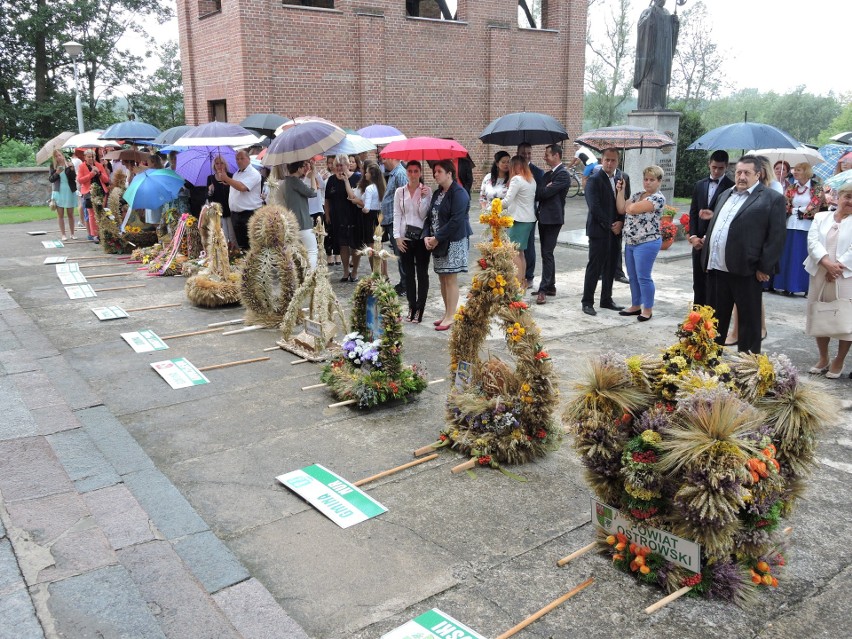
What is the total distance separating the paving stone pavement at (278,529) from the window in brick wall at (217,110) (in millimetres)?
15797

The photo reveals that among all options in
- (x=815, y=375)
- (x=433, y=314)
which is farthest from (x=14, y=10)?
(x=815, y=375)

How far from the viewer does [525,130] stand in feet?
30.7

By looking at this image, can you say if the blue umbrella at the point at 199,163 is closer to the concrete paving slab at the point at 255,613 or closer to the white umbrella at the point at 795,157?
A: the white umbrella at the point at 795,157

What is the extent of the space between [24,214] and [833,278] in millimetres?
20183

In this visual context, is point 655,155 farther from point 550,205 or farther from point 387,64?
point 387,64

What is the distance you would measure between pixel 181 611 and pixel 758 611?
8.62 ft

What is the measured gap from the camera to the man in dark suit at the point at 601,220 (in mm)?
8648

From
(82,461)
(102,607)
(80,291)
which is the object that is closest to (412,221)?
(82,461)

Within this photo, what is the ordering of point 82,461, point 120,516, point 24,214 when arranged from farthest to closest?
point 24,214 < point 82,461 < point 120,516

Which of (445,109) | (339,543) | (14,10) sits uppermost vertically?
(14,10)

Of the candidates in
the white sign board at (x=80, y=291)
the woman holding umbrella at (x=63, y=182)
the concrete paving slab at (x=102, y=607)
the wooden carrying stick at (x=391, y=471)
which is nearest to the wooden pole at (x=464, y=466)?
the wooden carrying stick at (x=391, y=471)

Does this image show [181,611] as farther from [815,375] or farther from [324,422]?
[815,375]

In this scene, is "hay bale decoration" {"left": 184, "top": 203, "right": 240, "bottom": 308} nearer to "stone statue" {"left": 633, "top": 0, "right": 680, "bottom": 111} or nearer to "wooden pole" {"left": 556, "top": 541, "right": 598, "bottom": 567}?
"wooden pole" {"left": 556, "top": 541, "right": 598, "bottom": 567}

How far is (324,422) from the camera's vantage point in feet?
18.0
